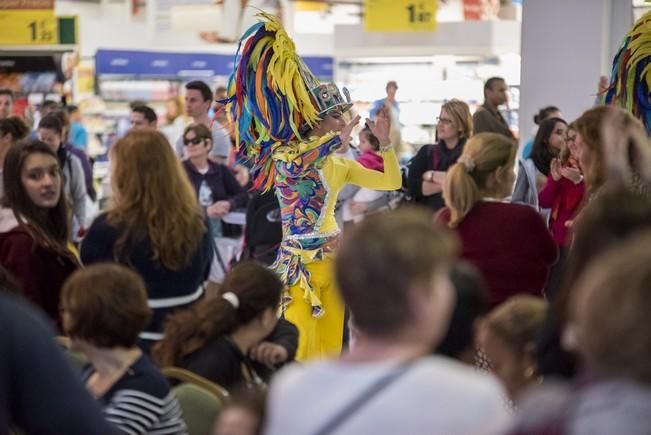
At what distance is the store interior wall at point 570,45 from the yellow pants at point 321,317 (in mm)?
3391

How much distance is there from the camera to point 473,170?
13.3 feet

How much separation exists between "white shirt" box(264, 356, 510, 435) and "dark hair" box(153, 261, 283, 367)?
1412 millimetres

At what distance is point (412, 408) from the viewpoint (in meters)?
1.71

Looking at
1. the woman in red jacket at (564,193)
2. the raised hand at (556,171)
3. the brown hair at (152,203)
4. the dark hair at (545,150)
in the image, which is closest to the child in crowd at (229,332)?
the brown hair at (152,203)

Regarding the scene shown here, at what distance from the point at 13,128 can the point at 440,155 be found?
7.53ft

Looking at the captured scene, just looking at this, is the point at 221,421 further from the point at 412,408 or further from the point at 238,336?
the point at 238,336

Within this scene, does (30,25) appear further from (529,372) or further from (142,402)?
(529,372)

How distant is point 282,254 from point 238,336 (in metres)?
2.03

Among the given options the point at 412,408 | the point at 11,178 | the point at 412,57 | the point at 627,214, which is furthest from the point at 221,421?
the point at 412,57

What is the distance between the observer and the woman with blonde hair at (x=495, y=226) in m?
3.93

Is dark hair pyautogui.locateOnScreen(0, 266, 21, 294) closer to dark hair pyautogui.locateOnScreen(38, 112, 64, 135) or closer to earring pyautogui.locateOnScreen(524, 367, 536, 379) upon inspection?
earring pyautogui.locateOnScreen(524, 367, 536, 379)

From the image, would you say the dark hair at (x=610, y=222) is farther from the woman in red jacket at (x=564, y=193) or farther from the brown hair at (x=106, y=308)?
the woman in red jacket at (x=564, y=193)

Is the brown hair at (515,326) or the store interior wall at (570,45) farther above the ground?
the store interior wall at (570,45)

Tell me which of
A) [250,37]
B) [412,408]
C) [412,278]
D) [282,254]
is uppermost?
[250,37]
